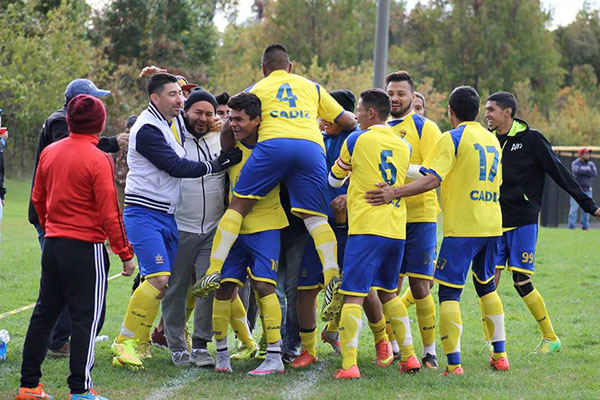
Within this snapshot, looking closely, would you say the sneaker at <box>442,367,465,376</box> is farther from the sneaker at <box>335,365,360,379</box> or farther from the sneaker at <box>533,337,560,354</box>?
the sneaker at <box>533,337,560,354</box>

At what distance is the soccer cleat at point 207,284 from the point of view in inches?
267

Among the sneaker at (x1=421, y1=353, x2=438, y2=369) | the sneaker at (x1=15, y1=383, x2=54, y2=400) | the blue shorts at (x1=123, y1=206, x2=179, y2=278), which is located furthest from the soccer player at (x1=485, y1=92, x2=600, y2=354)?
the sneaker at (x1=15, y1=383, x2=54, y2=400)

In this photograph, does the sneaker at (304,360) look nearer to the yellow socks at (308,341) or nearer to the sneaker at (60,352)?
the yellow socks at (308,341)

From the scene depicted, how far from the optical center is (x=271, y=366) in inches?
272

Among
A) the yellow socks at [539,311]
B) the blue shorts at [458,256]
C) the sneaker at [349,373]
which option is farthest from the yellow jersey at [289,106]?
the yellow socks at [539,311]

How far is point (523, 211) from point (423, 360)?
1.86 m

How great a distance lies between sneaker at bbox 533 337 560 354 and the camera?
8.11 meters

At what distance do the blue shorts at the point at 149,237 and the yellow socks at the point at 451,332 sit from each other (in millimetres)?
2360

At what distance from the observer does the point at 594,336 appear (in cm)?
895

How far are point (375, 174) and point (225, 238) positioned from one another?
137 centimetres

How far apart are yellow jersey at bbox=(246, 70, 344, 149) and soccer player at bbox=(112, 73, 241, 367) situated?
456 mm

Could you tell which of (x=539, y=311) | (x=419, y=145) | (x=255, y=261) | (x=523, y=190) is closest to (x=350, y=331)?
(x=255, y=261)

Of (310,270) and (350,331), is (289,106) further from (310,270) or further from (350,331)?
(350,331)

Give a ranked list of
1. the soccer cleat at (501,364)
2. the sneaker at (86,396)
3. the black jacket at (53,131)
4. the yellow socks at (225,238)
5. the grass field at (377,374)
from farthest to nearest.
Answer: the soccer cleat at (501,364) < the black jacket at (53,131) < the yellow socks at (225,238) < the grass field at (377,374) < the sneaker at (86,396)
